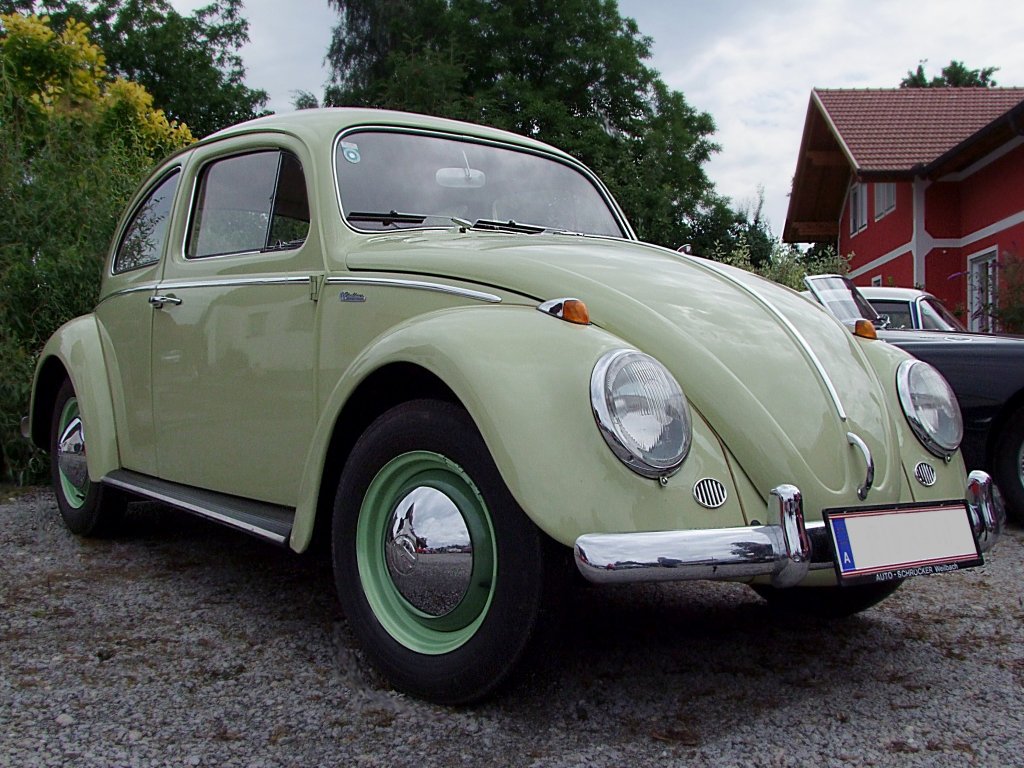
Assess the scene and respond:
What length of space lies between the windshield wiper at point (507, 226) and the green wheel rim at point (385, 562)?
1.15 metres

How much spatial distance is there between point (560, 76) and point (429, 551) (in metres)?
26.5

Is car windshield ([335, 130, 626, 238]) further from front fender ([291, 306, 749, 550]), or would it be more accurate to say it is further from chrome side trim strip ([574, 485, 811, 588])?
chrome side trim strip ([574, 485, 811, 588])

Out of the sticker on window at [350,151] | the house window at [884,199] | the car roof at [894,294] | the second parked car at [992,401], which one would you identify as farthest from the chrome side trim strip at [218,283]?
the house window at [884,199]

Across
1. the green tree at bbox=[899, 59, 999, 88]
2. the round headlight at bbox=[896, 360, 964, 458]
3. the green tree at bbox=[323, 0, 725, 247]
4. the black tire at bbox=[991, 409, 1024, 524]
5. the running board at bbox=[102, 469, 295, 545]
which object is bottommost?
the black tire at bbox=[991, 409, 1024, 524]

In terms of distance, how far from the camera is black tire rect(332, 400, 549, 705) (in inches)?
83.0

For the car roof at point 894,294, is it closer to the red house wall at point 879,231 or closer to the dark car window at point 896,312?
the dark car window at point 896,312

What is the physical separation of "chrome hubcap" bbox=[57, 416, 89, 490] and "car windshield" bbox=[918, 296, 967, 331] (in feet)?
17.0

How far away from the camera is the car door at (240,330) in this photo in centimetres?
301

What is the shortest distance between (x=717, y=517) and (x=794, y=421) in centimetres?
41

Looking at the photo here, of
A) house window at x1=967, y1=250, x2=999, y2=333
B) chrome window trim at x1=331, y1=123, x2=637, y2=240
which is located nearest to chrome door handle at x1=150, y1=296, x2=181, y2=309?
chrome window trim at x1=331, y1=123, x2=637, y2=240

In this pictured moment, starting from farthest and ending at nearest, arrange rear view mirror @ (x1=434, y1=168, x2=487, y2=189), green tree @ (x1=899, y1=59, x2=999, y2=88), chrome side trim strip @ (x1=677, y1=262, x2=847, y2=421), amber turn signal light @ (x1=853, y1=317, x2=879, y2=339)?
green tree @ (x1=899, y1=59, x2=999, y2=88)
rear view mirror @ (x1=434, y1=168, x2=487, y2=189)
amber turn signal light @ (x1=853, y1=317, x2=879, y2=339)
chrome side trim strip @ (x1=677, y1=262, x2=847, y2=421)

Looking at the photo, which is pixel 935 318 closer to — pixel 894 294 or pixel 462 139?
pixel 894 294

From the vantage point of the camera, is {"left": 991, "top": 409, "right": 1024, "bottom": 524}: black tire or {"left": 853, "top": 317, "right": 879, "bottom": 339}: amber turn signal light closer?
{"left": 853, "top": 317, "right": 879, "bottom": 339}: amber turn signal light

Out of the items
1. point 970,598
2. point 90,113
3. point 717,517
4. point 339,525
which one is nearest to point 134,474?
point 339,525
